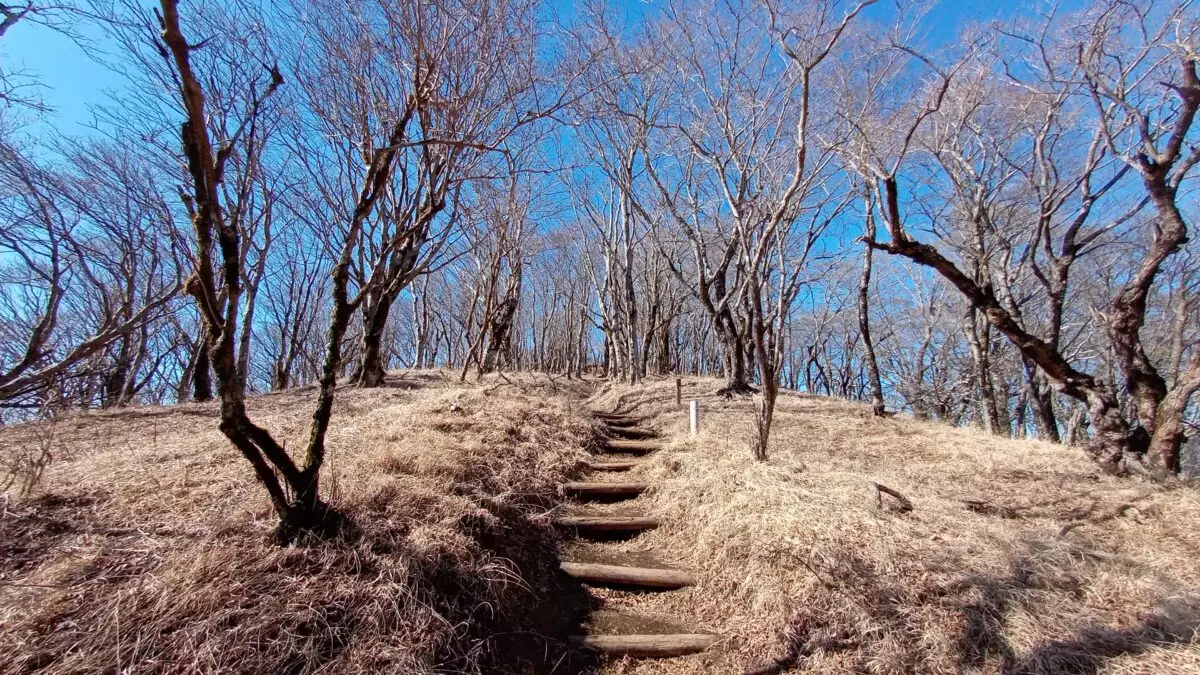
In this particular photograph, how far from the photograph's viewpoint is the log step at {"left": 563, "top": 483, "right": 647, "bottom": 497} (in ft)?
16.0

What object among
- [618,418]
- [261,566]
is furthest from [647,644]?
[618,418]

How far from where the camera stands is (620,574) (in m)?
3.69

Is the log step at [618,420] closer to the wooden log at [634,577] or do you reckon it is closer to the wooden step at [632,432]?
the wooden step at [632,432]

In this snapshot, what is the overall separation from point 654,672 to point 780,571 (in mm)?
1014

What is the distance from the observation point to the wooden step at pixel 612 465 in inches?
224

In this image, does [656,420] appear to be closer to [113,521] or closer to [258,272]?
[113,521]

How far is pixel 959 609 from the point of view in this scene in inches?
113

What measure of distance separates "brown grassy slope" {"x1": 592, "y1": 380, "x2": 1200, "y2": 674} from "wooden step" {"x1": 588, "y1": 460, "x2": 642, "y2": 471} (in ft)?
1.57

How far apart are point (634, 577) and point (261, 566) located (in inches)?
91.6

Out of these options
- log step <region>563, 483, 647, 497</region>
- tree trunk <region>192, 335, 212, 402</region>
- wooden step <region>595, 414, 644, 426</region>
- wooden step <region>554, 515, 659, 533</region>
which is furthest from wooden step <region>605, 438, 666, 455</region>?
tree trunk <region>192, 335, 212, 402</region>

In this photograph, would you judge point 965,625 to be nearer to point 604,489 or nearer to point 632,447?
point 604,489

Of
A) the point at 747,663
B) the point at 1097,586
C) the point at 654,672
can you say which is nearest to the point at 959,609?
the point at 1097,586

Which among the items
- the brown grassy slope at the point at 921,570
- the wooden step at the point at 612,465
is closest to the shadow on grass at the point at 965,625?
the brown grassy slope at the point at 921,570

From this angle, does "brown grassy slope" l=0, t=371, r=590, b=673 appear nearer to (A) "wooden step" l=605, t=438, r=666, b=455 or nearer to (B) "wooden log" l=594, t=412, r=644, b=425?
(A) "wooden step" l=605, t=438, r=666, b=455
